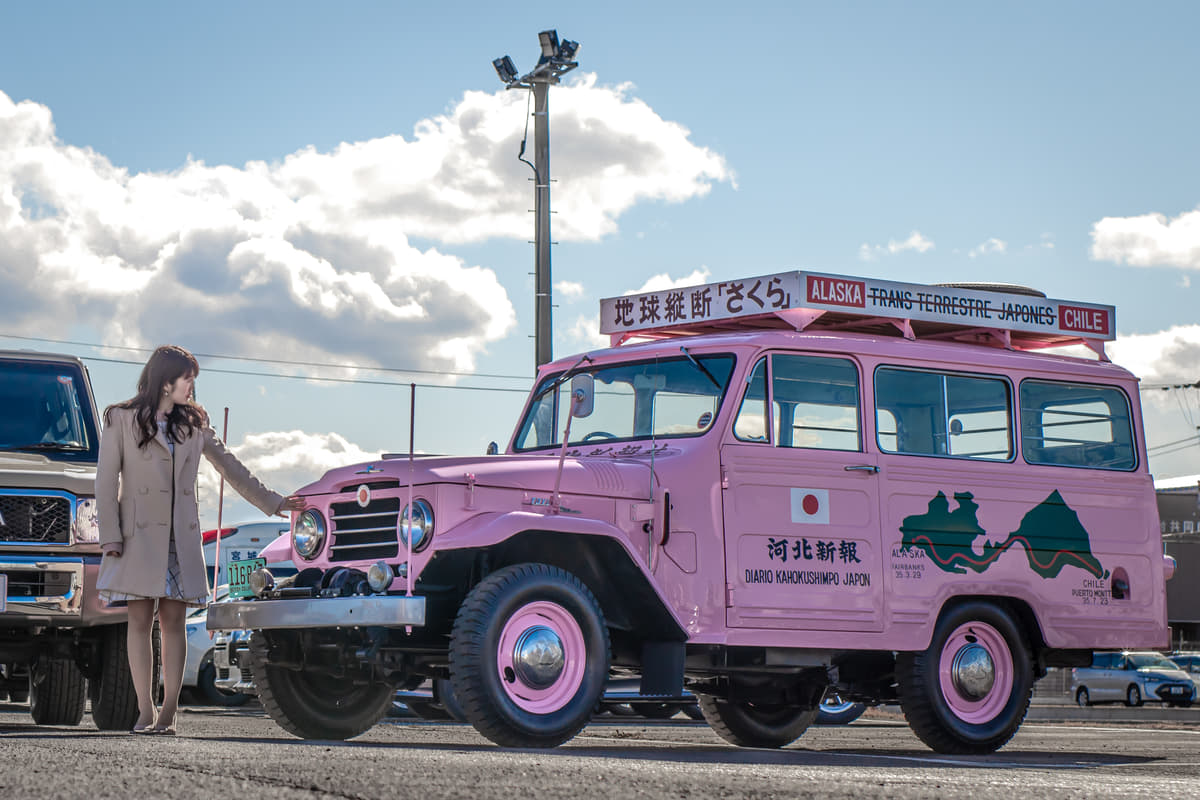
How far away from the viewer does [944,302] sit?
1095cm

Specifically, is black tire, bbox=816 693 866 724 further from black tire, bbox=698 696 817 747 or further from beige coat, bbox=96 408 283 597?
beige coat, bbox=96 408 283 597

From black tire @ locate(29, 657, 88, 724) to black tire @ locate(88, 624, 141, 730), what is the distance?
0.61m

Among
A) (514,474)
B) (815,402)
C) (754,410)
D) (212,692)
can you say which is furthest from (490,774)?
(212,692)

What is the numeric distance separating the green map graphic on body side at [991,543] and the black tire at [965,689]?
13.4 inches

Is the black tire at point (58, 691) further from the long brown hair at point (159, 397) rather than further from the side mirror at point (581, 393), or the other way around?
the side mirror at point (581, 393)

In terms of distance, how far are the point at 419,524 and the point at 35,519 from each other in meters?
2.75

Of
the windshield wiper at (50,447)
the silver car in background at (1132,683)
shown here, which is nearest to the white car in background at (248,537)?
the windshield wiper at (50,447)

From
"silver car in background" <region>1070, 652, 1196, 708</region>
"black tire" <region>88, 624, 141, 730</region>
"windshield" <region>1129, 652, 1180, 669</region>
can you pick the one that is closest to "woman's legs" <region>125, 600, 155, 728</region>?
"black tire" <region>88, 624, 141, 730</region>

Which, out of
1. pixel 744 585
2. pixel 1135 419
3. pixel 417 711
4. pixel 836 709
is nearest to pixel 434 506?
pixel 744 585

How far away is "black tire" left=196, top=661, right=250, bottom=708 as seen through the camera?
18781 millimetres

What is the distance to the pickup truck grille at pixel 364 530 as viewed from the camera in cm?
845

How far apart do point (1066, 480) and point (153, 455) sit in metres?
5.98

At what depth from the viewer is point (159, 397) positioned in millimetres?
8625

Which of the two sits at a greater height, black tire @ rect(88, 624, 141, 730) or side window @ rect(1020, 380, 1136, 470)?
side window @ rect(1020, 380, 1136, 470)
